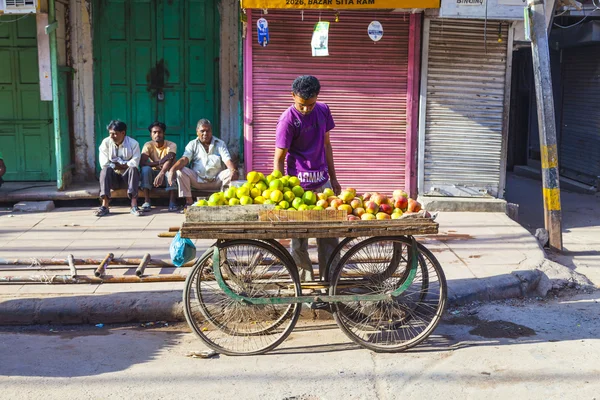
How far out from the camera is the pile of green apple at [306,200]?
4973 millimetres

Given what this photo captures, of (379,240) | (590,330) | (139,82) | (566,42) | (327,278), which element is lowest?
(590,330)

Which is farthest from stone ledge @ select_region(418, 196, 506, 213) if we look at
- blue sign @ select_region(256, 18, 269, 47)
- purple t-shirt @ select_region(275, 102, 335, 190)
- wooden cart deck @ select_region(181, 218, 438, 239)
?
wooden cart deck @ select_region(181, 218, 438, 239)

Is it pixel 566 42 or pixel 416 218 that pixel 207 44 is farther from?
pixel 566 42

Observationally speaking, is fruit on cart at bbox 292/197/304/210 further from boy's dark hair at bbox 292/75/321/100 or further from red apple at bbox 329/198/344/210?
Result: boy's dark hair at bbox 292/75/321/100

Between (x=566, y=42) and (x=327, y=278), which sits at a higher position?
(x=566, y=42)

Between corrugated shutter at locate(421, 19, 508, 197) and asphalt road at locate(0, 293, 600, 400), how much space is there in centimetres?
424

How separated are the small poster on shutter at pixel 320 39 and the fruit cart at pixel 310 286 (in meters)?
4.39

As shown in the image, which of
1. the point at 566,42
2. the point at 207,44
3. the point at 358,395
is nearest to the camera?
the point at 358,395

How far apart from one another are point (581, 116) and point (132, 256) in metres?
10.1

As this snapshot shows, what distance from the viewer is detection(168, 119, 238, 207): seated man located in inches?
369

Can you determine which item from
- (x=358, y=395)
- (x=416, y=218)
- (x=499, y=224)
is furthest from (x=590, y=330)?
(x=499, y=224)

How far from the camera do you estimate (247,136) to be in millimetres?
9609

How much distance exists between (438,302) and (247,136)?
196 inches

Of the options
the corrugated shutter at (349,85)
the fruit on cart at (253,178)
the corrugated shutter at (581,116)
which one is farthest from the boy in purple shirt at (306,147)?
the corrugated shutter at (581,116)
